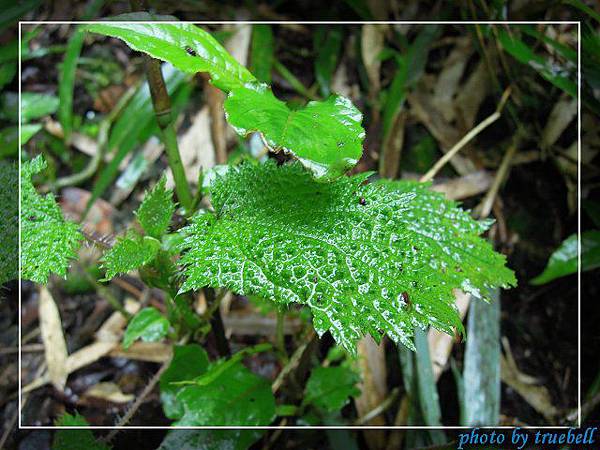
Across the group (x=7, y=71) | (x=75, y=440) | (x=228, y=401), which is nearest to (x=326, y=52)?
(x=7, y=71)

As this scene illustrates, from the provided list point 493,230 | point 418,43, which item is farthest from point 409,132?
point 493,230

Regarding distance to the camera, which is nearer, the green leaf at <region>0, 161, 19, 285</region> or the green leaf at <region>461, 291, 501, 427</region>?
the green leaf at <region>0, 161, 19, 285</region>

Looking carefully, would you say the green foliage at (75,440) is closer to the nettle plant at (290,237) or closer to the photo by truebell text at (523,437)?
the nettle plant at (290,237)

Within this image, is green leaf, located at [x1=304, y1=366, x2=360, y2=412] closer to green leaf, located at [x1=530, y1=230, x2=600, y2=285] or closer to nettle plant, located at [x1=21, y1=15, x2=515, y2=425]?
nettle plant, located at [x1=21, y1=15, x2=515, y2=425]

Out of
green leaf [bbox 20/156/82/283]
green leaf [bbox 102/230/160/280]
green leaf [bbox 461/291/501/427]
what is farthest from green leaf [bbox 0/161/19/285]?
green leaf [bbox 461/291/501/427]

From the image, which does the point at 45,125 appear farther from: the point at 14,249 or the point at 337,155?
the point at 337,155

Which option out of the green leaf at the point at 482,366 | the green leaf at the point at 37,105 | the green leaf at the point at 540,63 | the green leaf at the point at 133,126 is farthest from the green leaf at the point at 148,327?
the green leaf at the point at 540,63

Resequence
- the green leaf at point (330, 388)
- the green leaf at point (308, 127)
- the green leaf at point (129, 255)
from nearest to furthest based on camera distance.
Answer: the green leaf at point (308, 127)
the green leaf at point (129, 255)
the green leaf at point (330, 388)
